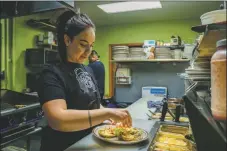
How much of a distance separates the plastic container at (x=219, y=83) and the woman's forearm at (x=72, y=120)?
28.6 inches

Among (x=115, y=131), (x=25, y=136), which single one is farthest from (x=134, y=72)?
(x=115, y=131)

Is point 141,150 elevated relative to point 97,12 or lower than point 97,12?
lower

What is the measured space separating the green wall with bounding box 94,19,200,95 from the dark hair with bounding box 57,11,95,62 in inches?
196

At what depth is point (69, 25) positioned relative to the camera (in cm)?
143

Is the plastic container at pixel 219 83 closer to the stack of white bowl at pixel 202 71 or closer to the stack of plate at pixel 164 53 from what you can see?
the stack of white bowl at pixel 202 71

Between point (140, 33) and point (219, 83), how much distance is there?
5972 millimetres

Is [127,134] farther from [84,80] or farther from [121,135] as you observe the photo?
[84,80]

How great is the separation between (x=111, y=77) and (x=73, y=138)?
532cm

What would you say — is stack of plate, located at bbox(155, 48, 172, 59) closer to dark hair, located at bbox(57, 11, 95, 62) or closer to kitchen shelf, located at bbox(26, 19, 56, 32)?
kitchen shelf, located at bbox(26, 19, 56, 32)

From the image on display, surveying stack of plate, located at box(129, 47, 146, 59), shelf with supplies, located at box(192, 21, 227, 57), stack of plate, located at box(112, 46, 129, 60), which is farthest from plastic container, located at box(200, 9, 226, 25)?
stack of plate, located at box(112, 46, 129, 60)

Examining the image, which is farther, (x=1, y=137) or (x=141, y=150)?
(x=1, y=137)

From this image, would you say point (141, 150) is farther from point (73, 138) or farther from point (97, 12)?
point (97, 12)

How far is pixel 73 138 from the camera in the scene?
1.44 m

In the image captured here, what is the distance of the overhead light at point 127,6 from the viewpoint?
4.55 meters
